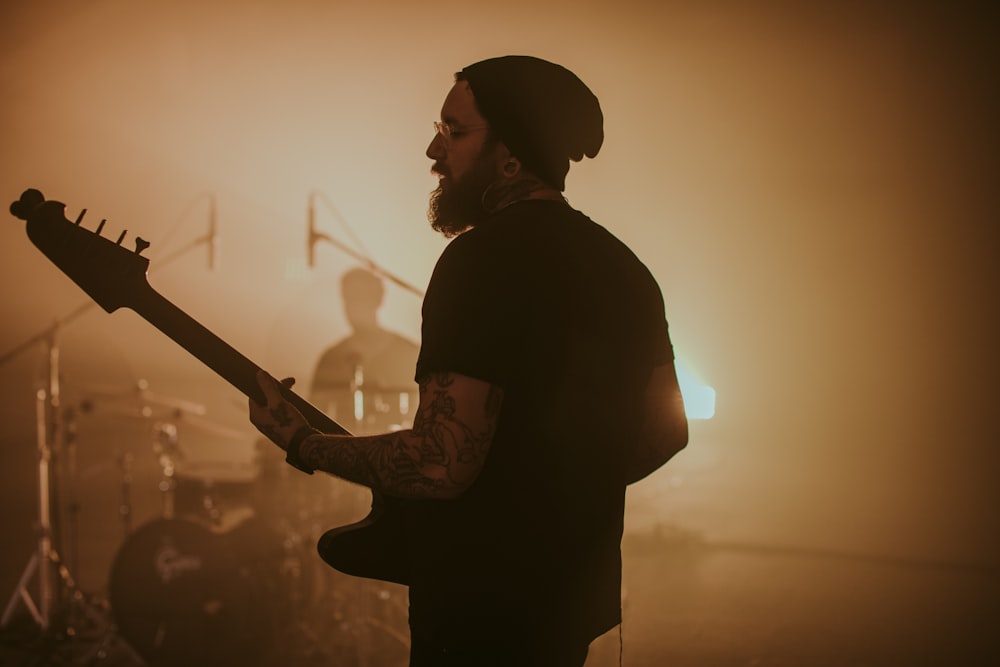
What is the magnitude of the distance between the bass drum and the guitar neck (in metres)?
2.36

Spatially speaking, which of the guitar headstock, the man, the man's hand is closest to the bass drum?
the guitar headstock

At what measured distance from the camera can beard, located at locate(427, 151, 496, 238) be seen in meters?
1.32

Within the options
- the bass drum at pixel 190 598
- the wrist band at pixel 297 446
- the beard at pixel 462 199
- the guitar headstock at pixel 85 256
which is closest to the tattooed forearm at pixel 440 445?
the wrist band at pixel 297 446

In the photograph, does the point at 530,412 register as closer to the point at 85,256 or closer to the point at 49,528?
the point at 85,256

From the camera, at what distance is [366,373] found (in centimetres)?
390

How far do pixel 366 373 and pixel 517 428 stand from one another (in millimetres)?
2857

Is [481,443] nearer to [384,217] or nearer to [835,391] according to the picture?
[384,217]

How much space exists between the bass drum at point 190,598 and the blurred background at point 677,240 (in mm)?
508

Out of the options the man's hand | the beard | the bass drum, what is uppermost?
the beard

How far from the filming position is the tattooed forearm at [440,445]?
3.59 feet

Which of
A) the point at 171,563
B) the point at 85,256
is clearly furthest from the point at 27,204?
the point at 171,563

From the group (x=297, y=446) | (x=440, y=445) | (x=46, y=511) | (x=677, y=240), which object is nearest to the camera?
(x=440, y=445)

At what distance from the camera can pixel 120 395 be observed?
3.71 metres

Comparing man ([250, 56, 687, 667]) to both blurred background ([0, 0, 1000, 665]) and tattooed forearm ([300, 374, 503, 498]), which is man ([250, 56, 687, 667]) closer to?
tattooed forearm ([300, 374, 503, 498])
